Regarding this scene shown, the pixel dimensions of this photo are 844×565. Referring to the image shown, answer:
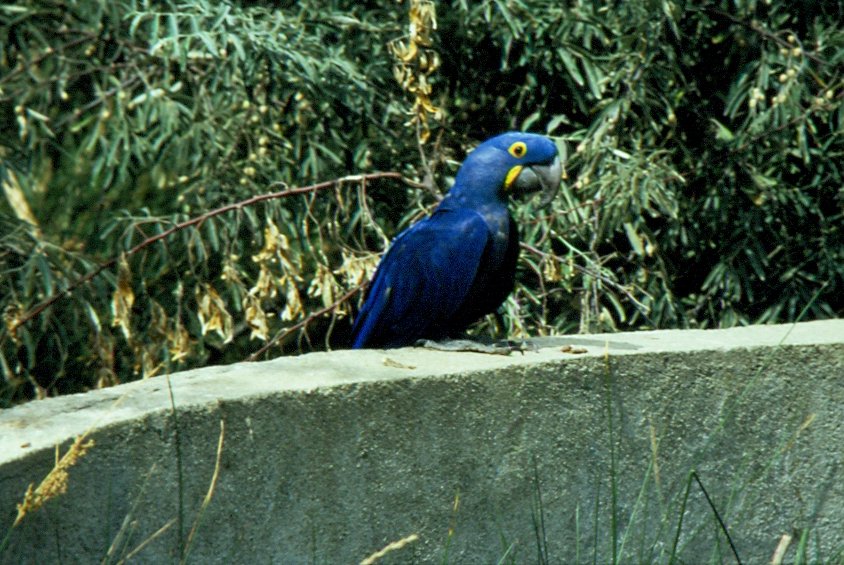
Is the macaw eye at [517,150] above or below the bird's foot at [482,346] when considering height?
above

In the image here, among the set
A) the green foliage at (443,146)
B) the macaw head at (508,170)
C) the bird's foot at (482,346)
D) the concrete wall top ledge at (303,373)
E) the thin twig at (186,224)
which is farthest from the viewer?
the green foliage at (443,146)

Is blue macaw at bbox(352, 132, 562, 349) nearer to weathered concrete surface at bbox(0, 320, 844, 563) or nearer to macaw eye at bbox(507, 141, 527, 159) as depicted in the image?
macaw eye at bbox(507, 141, 527, 159)

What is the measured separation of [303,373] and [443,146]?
7.19 feet

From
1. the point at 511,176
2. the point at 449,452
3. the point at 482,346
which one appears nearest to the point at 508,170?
the point at 511,176

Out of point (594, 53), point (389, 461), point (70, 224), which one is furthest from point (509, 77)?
point (389, 461)

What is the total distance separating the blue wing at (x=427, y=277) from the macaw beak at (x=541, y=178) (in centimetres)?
23

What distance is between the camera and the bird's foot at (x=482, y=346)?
306 centimetres

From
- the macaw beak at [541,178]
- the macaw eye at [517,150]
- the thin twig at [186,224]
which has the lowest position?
the thin twig at [186,224]

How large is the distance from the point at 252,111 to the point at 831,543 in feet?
8.39

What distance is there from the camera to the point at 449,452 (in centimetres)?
278

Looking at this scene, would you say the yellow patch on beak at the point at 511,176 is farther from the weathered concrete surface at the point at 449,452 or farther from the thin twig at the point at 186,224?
the thin twig at the point at 186,224

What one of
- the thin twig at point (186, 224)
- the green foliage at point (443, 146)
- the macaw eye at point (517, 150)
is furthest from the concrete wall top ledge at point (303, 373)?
the thin twig at point (186, 224)

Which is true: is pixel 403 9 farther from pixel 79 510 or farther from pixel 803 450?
pixel 79 510

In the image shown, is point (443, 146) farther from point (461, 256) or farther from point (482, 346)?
point (482, 346)
